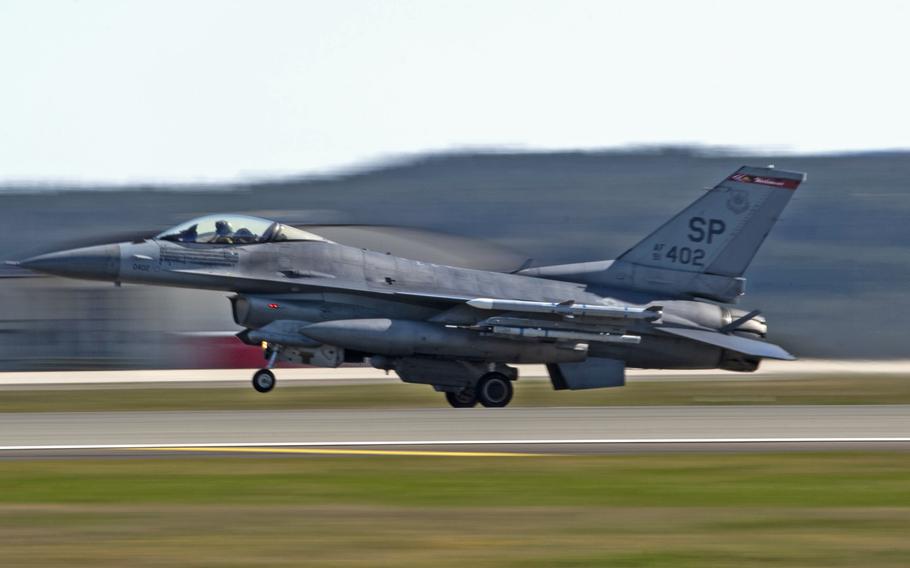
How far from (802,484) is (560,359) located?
10263mm

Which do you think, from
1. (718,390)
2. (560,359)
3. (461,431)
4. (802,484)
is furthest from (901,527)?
(718,390)

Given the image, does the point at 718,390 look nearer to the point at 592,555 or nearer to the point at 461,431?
the point at 461,431

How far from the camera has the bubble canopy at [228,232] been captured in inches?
850

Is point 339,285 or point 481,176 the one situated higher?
point 481,176

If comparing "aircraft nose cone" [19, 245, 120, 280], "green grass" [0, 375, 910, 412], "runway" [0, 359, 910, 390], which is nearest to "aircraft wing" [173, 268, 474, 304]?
"aircraft nose cone" [19, 245, 120, 280]

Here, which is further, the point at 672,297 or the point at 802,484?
the point at 672,297

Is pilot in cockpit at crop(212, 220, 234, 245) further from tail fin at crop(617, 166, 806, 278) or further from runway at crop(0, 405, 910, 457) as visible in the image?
tail fin at crop(617, 166, 806, 278)

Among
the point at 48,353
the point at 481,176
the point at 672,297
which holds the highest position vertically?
the point at 481,176

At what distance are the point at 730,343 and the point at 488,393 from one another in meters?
4.27

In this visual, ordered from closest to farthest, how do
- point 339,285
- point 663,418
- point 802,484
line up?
point 802,484 < point 663,418 < point 339,285

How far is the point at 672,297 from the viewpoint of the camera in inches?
891

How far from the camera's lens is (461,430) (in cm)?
1659

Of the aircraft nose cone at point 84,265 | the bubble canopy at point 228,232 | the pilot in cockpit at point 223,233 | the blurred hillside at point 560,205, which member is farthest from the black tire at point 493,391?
the blurred hillside at point 560,205

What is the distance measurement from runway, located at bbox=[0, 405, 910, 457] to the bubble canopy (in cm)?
326
